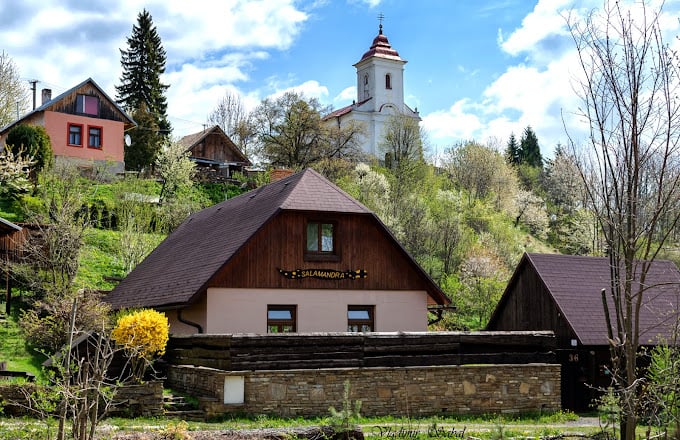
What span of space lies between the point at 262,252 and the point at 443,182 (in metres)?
38.5

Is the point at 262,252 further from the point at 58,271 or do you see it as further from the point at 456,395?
the point at 58,271

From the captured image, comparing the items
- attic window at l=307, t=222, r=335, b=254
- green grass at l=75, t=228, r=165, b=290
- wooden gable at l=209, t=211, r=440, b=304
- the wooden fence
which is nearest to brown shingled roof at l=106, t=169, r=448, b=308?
wooden gable at l=209, t=211, r=440, b=304

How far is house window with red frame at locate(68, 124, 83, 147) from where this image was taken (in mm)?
51000

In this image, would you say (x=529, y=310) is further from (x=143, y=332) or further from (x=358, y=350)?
(x=143, y=332)

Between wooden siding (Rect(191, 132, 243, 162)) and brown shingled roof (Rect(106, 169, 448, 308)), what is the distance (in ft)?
109

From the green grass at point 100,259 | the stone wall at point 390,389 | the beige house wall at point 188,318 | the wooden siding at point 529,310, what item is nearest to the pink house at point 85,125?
the green grass at point 100,259

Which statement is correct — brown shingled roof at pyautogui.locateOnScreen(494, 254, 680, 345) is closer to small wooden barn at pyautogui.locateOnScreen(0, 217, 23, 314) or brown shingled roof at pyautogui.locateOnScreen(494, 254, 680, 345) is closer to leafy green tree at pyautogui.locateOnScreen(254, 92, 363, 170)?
small wooden barn at pyautogui.locateOnScreen(0, 217, 23, 314)

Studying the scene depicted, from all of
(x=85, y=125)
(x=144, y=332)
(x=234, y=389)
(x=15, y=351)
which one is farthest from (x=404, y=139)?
(x=234, y=389)

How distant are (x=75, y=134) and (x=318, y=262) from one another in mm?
32899

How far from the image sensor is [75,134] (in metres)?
51.2

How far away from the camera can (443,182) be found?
59531mm

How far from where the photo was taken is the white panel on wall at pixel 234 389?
15992mm

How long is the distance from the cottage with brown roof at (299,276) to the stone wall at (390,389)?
3224 millimetres

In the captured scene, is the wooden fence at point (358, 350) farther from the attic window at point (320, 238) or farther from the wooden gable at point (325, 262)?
the attic window at point (320, 238)
